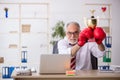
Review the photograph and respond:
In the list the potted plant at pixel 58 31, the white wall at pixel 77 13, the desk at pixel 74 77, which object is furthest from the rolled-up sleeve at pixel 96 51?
the white wall at pixel 77 13

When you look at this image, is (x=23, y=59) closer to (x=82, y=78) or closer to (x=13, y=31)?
(x=13, y=31)

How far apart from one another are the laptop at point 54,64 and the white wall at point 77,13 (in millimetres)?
3103

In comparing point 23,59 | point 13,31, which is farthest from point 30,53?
point 13,31

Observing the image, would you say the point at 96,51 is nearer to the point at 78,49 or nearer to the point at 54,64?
the point at 78,49

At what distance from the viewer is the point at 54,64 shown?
3127 millimetres

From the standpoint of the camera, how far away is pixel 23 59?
6.20 metres

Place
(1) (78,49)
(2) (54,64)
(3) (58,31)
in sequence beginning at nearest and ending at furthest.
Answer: (2) (54,64)
(1) (78,49)
(3) (58,31)

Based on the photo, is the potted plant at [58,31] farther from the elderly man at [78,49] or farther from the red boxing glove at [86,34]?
the red boxing glove at [86,34]

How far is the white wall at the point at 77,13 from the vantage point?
6.19 meters

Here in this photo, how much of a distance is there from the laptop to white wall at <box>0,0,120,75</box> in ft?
10.2

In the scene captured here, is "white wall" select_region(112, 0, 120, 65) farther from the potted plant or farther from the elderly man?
the elderly man

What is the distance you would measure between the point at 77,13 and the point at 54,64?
327 cm

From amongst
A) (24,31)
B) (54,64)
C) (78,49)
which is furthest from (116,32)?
(54,64)

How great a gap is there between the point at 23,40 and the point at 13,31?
12.5 inches
